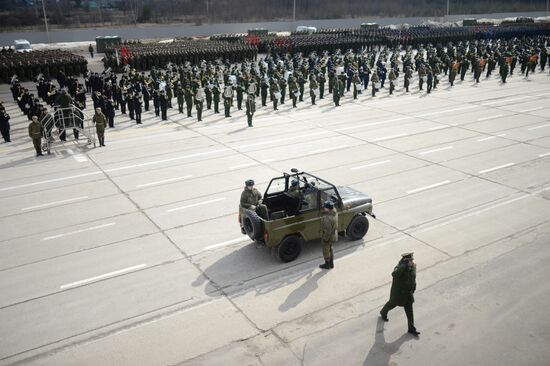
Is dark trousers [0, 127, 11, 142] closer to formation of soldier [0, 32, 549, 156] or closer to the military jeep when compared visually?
formation of soldier [0, 32, 549, 156]

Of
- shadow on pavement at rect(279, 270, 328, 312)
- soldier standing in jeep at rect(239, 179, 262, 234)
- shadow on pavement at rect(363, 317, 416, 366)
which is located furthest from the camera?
soldier standing in jeep at rect(239, 179, 262, 234)

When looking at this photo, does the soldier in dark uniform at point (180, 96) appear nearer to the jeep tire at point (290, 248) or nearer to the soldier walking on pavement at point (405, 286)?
the jeep tire at point (290, 248)

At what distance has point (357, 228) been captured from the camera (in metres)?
10.5

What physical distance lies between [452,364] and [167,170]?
10.8 meters

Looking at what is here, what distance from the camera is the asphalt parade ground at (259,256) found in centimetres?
740

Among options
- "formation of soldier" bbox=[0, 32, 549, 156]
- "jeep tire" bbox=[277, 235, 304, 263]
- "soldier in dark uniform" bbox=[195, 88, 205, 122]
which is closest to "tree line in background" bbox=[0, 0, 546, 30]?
"formation of soldier" bbox=[0, 32, 549, 156]

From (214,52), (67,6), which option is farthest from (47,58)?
(67,6)

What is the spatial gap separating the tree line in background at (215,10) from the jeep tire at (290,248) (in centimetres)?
6960

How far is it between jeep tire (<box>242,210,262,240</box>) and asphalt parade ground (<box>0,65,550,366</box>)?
60cm

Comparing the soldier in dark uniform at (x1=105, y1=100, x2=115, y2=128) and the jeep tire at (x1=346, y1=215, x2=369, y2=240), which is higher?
the soldier in dark uniform at (x1=105, y1=100, x2=115, y2=128)

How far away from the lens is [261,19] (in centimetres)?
8662

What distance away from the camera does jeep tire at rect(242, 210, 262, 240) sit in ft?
31.1

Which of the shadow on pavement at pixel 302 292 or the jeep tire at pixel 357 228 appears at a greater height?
the jeep tire at pixel 357 228

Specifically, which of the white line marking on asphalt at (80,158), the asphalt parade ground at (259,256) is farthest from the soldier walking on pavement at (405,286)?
the white line marking on asphalt at (80,158)
